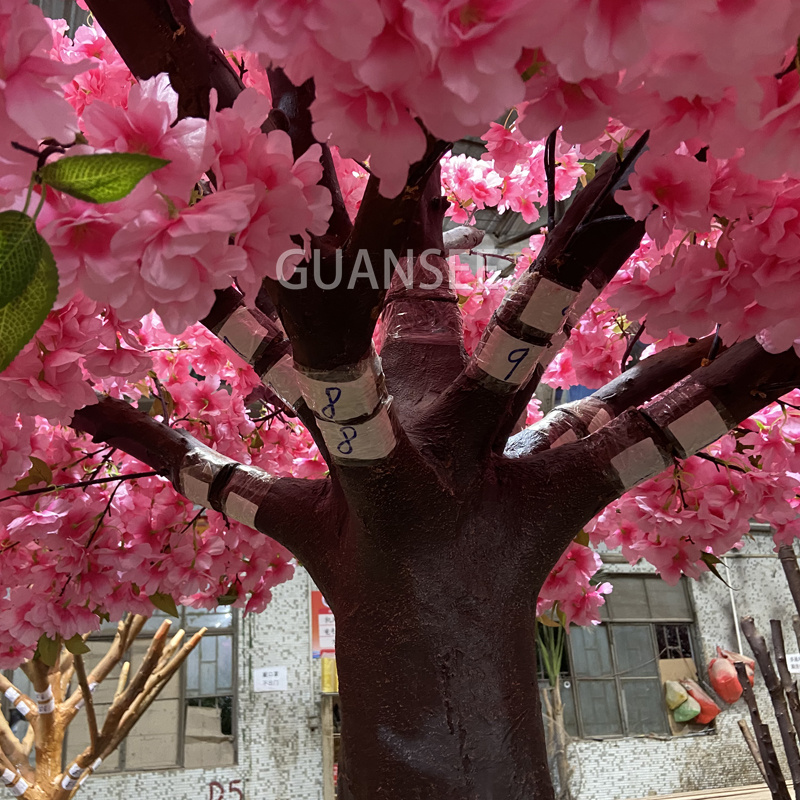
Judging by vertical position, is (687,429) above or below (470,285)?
below

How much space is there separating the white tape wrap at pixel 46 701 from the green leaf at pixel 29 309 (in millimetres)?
2279

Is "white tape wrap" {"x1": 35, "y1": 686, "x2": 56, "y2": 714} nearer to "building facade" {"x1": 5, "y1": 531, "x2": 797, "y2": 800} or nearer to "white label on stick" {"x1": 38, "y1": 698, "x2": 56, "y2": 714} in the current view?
"white label on stick" {"x1": 38, "y1": 698, "x2": 56, "y2": 714}

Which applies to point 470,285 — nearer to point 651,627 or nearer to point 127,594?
point 127,594

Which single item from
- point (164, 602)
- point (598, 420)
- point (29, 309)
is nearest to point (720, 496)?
point (598, 420)

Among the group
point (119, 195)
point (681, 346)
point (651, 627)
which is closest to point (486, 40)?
point (119, 195)

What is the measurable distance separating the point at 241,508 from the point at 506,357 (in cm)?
45

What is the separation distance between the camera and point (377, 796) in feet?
2.45

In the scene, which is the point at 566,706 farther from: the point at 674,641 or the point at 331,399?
the point at 331,399

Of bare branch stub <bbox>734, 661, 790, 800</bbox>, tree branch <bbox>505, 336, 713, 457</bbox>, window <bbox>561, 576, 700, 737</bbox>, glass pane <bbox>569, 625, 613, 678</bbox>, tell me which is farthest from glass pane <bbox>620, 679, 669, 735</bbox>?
tree branch <bbox>505, 336, 713, 457</bbox>

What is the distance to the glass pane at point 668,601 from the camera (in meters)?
5.32

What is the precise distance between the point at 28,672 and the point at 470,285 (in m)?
1.90

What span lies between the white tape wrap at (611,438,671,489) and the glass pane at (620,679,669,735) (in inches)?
188

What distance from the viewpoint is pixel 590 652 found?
16.7 feet

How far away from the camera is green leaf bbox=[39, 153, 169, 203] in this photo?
315mm
